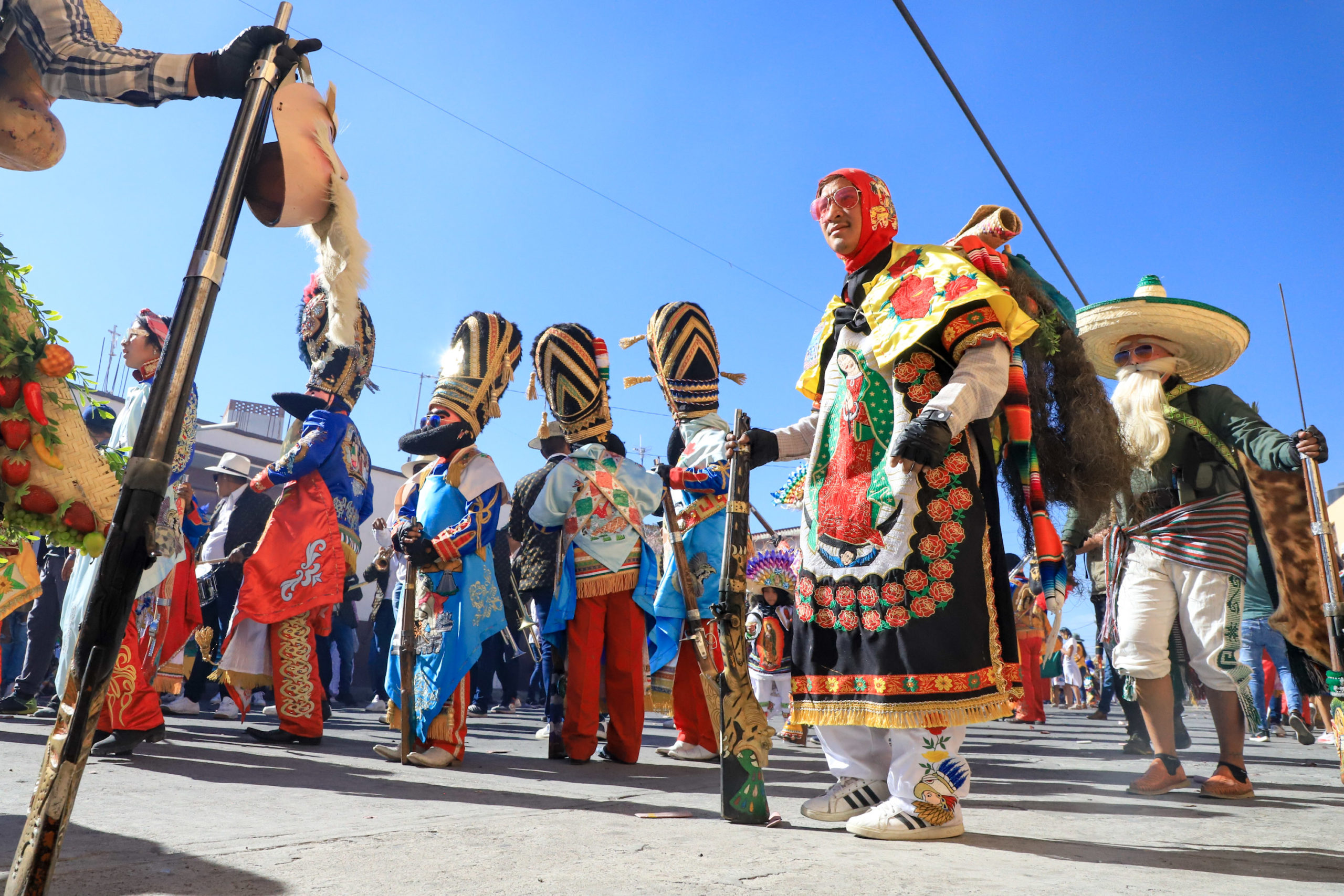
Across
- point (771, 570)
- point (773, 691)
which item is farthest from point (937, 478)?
point (773, 691)

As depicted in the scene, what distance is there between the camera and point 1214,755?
20.5 feet

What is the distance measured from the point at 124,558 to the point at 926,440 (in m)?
1.89

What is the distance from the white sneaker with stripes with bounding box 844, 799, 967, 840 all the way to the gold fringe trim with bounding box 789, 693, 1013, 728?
8.9 inches

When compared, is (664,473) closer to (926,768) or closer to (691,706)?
(691,706)

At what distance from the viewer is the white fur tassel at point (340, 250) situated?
7.00ft

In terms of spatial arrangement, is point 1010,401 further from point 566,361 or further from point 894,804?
point 566,361

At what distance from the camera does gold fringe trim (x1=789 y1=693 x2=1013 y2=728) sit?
2.65 metres

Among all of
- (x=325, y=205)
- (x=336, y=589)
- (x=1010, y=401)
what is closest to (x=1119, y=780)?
(x=1010, y=401)

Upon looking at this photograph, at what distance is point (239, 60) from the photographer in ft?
6.30

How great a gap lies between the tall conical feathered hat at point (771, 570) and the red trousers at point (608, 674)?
9.08ft

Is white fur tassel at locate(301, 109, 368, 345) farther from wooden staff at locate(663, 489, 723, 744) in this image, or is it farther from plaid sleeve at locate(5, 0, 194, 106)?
wooden staff at locate(663, 489, 723, 744)

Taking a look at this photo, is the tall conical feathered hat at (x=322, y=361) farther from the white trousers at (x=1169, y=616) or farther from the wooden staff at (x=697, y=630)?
the white trousers at (x=1169, y=616)

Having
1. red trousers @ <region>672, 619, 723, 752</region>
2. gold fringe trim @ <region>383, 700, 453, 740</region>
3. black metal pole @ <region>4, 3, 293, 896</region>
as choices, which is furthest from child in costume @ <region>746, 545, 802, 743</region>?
black metal pole @ <region>4, 3, 293, 896</region>

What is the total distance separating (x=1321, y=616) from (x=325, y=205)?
14.1 ft
